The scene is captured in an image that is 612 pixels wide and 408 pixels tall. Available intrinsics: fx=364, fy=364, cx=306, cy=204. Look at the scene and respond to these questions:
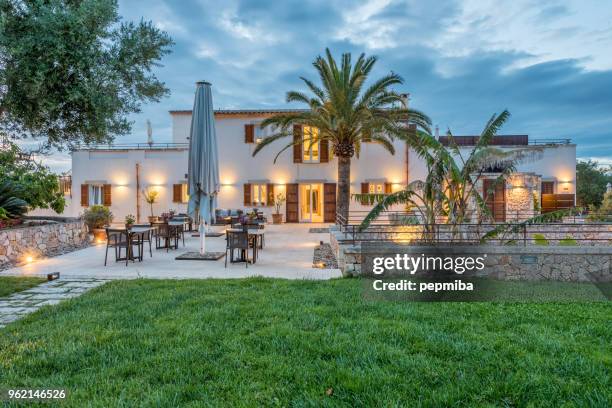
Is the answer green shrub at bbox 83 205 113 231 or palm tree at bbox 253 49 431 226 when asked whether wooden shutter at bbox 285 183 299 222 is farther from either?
green shrub at bbox 83 205 113 231

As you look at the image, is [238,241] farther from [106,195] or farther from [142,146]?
[106,195]

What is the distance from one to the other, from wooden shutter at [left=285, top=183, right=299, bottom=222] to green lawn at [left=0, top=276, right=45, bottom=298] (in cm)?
1494

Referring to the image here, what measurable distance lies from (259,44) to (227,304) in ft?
65.9

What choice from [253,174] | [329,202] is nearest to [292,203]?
[329,202]

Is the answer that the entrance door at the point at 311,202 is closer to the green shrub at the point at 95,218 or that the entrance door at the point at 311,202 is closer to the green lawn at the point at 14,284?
the green shrub at the point at 95,218

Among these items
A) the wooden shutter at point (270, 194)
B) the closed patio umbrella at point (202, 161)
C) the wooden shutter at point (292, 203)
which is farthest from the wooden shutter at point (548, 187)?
the closed patio umbrella at point (202, 161)

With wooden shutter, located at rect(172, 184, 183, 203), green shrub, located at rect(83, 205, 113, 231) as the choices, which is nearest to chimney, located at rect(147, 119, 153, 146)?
wooden shutter, located at rect(172, 184, 183, 203)

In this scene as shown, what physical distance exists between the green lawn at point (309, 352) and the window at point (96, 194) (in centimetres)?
1833

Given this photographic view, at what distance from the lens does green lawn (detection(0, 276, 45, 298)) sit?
6.00m

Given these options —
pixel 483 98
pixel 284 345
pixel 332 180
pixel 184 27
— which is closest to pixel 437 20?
pixel 332 180

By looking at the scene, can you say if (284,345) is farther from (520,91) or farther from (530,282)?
(520,91)

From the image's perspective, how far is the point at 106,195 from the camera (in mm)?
21328

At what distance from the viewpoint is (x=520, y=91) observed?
30.9 meters

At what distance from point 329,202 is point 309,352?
17.8 m
